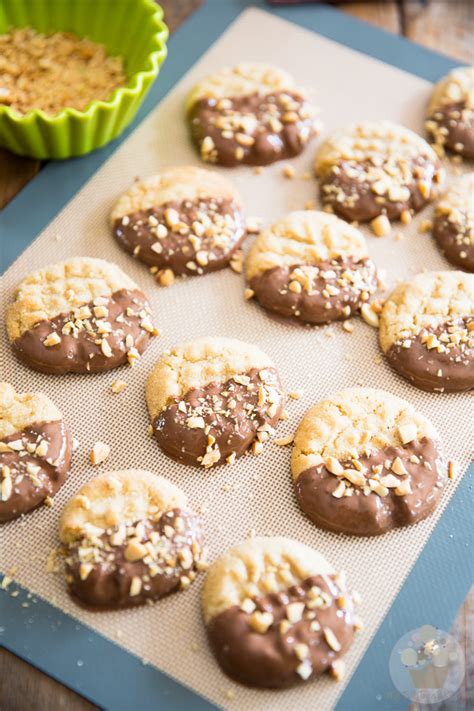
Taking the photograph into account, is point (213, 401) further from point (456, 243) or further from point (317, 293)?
point (456, 243)

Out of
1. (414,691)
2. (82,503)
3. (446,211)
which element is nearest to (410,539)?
(414,691)

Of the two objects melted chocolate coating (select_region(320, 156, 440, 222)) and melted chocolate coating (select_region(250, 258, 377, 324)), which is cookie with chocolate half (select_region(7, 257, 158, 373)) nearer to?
melted chocolate coating (select_region(250, 258, 377, 324))

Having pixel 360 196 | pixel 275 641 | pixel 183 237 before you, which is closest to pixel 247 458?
pixel 275 641

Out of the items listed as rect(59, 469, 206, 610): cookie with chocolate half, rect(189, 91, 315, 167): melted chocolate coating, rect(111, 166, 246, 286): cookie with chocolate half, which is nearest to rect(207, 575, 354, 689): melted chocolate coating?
rect(59, 469, 206, 610): cookie with chocolate half

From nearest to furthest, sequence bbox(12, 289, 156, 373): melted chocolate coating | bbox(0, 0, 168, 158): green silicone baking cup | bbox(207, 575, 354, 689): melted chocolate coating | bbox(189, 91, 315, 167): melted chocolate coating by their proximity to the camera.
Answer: bbox(207, 575, 354, 689): melted chocolate coating
bbox(12, 289, 156, 373): melted chocolate coating
bbox(0, 0, 168, 158): green silicone baking cup
bbox(189, 91, 315, 167): melted chocolate coating

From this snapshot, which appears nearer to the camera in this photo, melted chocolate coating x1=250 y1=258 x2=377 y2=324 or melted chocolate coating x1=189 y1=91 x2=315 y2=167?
melted chocolate coating x1=250 y1=258 x2=377 y2=324

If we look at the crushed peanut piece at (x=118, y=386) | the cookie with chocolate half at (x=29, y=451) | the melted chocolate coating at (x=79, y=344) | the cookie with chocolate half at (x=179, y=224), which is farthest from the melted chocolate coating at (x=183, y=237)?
the cookie with chocolate half at (x=29, y=451)
